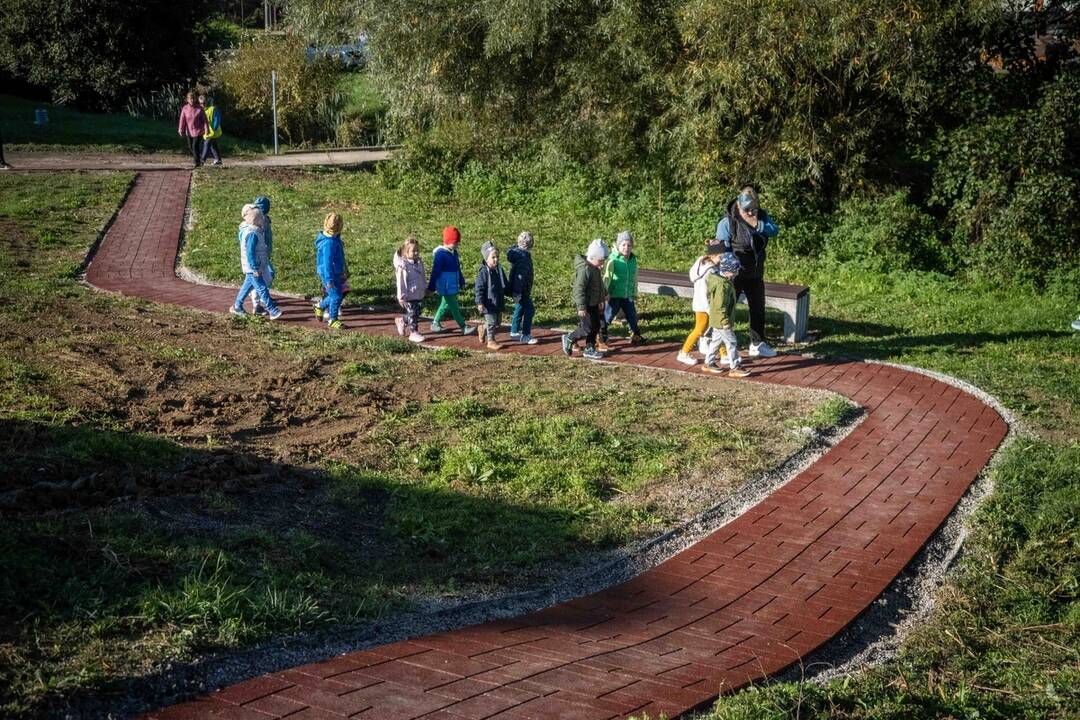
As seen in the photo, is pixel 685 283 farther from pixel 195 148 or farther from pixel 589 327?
pixel 195 148

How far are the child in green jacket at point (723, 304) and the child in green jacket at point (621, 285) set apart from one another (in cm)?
130

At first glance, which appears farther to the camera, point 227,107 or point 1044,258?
point 227,107

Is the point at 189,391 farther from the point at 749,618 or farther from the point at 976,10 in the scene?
the point at 976,10

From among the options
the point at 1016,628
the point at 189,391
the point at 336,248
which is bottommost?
the point at 1016,628

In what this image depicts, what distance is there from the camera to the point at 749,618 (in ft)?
20.4

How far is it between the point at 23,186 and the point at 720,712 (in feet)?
59.9

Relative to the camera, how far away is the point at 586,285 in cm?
1133

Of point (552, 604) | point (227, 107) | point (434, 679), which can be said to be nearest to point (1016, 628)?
point (552, 604)

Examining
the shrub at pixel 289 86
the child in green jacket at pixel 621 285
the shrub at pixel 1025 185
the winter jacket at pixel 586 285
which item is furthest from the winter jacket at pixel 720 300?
the shrub at pixel 289 86

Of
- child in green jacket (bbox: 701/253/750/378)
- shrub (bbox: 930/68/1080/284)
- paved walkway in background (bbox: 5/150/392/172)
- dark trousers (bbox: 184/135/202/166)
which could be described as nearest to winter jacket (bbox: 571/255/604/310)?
child in green jacket (bbox: 701/253/750/378)

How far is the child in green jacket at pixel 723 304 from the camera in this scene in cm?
1085

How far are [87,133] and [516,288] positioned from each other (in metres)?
19.1

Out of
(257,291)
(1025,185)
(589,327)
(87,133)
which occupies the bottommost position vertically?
(589,327)

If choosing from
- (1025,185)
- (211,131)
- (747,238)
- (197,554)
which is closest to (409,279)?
(747,238)
